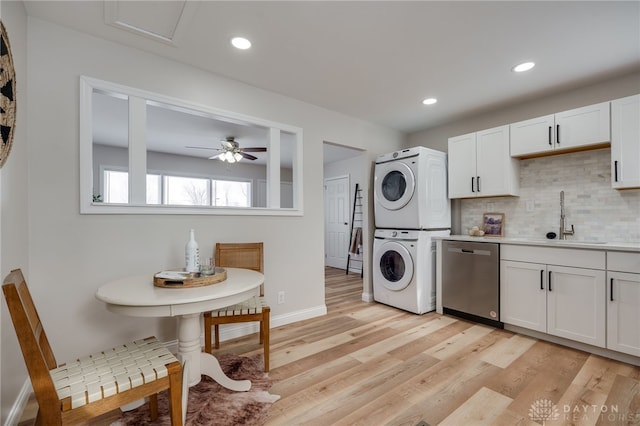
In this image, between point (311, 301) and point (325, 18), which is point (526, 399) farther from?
point (325, 18)

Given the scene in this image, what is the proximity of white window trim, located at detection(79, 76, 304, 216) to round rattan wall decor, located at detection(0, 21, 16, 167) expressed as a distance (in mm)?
497

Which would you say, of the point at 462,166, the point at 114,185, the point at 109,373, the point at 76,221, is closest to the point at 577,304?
the point at 462,166

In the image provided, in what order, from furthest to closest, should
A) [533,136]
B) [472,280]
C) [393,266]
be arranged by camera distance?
[393,266], [472,280], [533,136]

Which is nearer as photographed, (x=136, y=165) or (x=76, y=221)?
(x=76, y=221)

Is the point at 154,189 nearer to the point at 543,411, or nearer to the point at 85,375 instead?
the point at 85,375

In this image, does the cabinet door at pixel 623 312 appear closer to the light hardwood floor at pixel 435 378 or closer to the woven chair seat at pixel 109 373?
the light hardwood floor at pixel 435 378

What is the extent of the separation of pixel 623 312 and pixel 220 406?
2.95 metres

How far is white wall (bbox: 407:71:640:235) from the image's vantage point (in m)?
2.68

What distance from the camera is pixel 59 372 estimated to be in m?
1.26

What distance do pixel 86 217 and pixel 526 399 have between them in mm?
3147

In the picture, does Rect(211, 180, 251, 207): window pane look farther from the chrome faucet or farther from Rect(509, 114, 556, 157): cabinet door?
the chrome faucet

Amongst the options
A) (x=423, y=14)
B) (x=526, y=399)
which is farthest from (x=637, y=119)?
(x=526, y=399)

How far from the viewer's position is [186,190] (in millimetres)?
6254

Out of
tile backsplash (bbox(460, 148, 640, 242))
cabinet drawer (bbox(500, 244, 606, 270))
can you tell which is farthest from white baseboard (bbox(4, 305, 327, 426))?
tile backsplash (bbox(460, 148, 640, 242))
